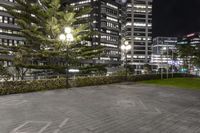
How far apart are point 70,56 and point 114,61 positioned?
8222 centimetres

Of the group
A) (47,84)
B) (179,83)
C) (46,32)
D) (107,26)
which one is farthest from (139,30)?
(47,84)

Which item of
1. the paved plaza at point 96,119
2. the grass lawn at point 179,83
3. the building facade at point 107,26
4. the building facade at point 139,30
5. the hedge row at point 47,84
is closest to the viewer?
the paved plaza at point 96,119

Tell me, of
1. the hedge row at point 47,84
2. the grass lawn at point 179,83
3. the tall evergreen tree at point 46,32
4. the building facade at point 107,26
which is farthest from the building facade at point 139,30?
the tall evergreen tree at point 46,32

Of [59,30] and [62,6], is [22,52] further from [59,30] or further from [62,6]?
[62,6]

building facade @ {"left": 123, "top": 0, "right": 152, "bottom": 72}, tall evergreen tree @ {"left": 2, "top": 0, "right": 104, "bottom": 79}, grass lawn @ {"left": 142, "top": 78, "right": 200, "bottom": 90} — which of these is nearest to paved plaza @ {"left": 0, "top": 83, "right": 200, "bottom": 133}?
tall evergreen tree @ {"left": 2, "top": 0, "right": 104, "bottom": 79}

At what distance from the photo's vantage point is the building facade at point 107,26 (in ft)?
335

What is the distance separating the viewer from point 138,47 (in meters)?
134

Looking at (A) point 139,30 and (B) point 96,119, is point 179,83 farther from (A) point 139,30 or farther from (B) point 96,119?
(A) point 139,30

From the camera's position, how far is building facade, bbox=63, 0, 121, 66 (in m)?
102

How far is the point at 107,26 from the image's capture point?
105 m

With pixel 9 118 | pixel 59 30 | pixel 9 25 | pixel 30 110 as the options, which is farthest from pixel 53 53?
pixel 9 25

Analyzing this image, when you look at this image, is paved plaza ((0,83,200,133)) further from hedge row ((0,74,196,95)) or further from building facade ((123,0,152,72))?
building facade ((123,0,152,72))

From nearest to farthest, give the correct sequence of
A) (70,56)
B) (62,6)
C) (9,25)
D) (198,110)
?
(198,110)
(70,56)
(62,6)
(9,25)

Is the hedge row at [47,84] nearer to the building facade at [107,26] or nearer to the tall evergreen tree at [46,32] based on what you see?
the tall evergreen tree at [46,32]
